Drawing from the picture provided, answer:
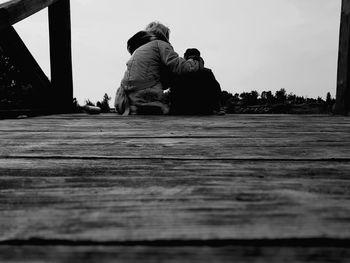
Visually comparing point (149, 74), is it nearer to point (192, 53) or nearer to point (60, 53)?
point (192, 53)

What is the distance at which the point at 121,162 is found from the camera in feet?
2.45

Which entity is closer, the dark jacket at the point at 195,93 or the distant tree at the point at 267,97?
the dark jacket at the point at 195,93

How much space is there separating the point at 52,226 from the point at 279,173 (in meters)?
0.42

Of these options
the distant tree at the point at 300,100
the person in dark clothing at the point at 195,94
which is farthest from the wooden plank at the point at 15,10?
the distant tree at the point at 300,100

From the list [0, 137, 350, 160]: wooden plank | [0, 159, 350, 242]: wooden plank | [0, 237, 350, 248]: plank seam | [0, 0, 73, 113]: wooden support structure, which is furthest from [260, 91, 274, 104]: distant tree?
[0, 237, 350, 248]: plank seam

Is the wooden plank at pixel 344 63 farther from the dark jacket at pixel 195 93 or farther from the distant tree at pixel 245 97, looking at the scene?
the distant tree at pixel 245 97

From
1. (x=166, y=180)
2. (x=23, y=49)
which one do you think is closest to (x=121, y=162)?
(x=166, y=180)

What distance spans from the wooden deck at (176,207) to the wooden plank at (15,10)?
4.58 ft

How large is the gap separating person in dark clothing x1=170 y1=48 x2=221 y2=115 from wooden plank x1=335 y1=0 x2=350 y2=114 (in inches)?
41.9

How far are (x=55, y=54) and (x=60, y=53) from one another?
5cm

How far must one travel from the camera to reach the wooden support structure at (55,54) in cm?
228

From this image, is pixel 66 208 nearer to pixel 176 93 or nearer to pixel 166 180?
pixel 166 180

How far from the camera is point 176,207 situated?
441 millimetres

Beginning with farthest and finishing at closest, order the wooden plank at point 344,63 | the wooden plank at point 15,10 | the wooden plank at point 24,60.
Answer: the wooden plank at point 344,63 < the wooden plank at point 24,60 < the wooden plank at point 15,10
